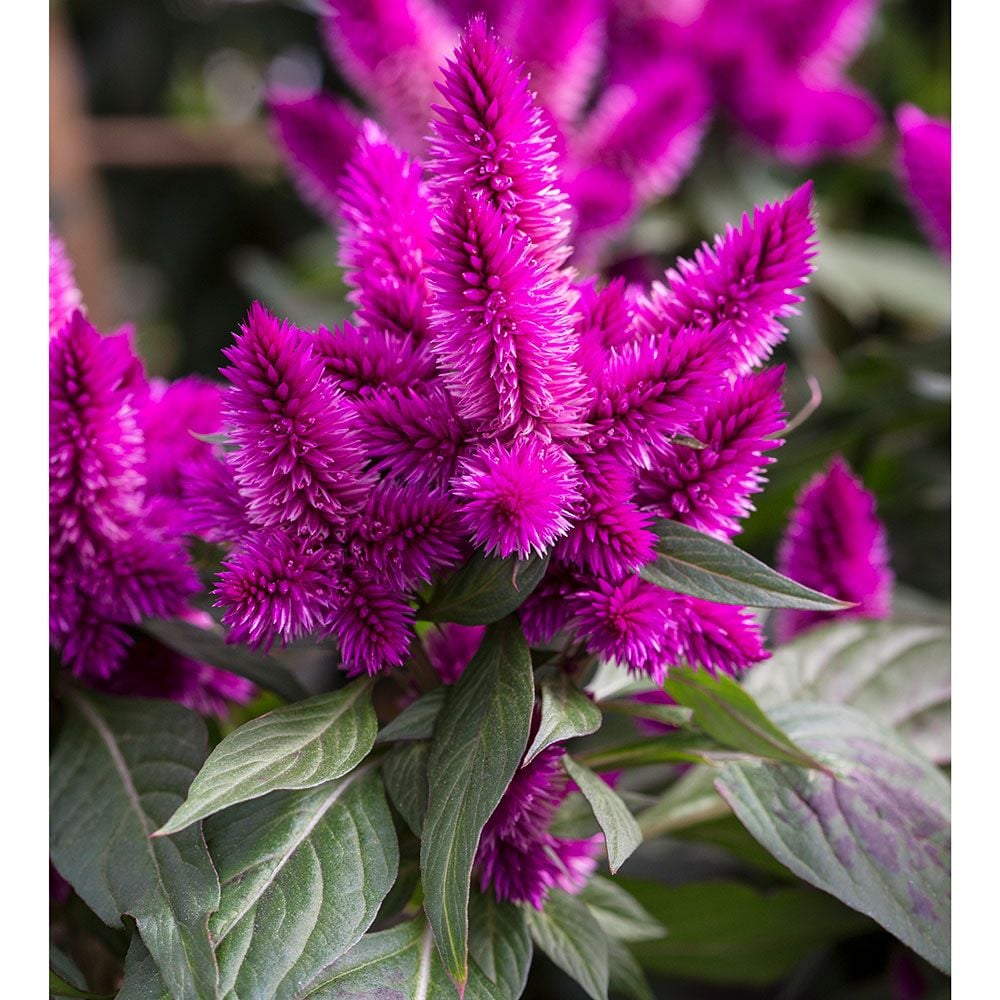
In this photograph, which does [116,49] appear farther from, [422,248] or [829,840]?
[829,840]

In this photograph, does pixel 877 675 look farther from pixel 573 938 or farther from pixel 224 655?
pixel 224 655

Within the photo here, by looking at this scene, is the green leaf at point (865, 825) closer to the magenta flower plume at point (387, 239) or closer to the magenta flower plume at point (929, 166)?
the magenta flower plume at point (387, 239)

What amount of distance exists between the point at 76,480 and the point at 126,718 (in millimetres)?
127

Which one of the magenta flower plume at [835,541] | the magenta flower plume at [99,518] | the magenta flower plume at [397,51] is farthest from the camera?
the magenta flower plume at [397,51]

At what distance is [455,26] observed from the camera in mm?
1039

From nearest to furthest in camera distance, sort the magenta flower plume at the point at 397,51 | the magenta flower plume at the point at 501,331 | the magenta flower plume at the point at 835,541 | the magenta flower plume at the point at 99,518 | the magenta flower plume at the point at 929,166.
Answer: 1. the magenta flower plume at the point at 501,331
2. the magenta flower plume at the point at 99,518
3. the magenta flower plume at the point at 835,541
4. the magenta flower plume at the point at 929,166
5. the magenta flower plume at the point at 397,51

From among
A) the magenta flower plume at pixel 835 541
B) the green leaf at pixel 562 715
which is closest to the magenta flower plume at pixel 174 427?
the green leaf at pixel 562 715

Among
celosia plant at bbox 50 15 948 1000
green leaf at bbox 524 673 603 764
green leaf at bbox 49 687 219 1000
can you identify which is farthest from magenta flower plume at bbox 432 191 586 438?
green leaf at bbox 49 687 219 1000

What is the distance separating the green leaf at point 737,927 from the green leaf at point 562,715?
290 millimetres

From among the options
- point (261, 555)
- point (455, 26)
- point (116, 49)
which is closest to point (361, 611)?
point (261, 555)

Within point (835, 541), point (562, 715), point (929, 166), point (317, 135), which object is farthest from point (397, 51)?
point (562, 715)

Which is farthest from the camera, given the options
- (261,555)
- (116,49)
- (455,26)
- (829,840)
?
(116,49)

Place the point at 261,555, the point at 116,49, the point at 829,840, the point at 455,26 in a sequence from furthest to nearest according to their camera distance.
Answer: the point at 116,49 < the point at 455,26 < the point at 829,840 < the point at 261,555

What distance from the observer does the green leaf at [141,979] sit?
448 millimetres
